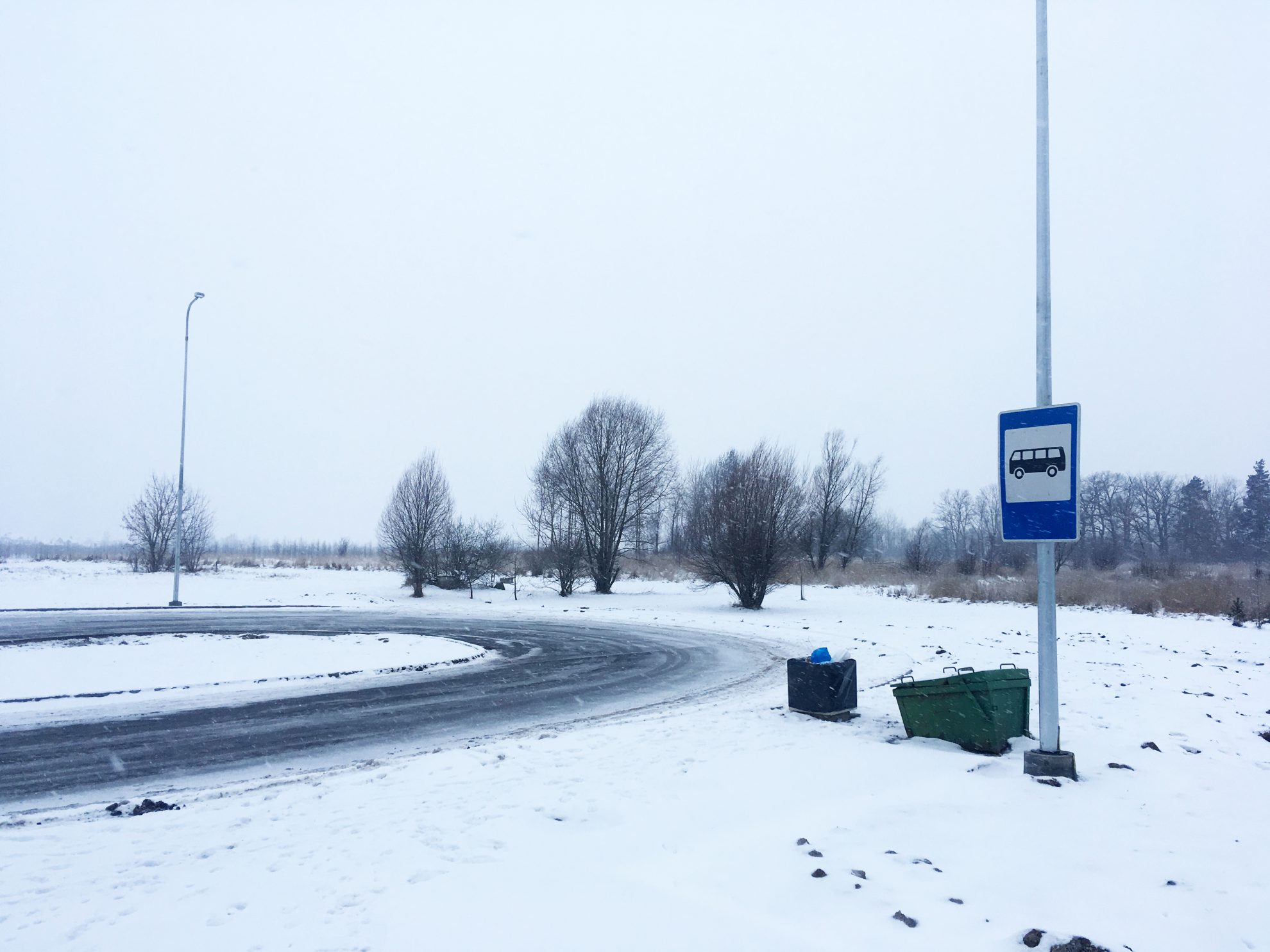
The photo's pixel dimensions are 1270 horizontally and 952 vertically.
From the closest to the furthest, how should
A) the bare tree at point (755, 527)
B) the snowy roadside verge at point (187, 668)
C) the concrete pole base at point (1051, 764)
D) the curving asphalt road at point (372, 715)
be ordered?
the concrete pole base at point (1051, 764) < the curving asphalt road at point (372, 715) < the snowy roadside verge at point (187, 668) < the bare tree at point (755, 527)

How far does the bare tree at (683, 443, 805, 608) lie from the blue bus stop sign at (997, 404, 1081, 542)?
2491 centimetres

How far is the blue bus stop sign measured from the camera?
7266 mm

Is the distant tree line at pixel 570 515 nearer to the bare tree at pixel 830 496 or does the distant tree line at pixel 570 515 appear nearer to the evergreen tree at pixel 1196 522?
the bare tree at pixel 830 496

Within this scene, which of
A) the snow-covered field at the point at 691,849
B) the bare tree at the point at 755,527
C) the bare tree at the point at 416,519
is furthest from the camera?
the bare tree at the point at 416,519

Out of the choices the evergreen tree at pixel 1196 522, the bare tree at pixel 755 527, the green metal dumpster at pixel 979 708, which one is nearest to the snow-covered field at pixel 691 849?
the green metal dumpster at pixel 979 708

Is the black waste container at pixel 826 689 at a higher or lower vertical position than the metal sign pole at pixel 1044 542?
lower

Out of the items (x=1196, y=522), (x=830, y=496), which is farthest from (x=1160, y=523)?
(x=830, y=496)

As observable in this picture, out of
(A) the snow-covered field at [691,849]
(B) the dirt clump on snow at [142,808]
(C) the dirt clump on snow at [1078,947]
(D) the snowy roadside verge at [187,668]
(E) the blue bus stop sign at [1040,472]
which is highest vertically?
(E) the blue bus stop sign at [1040,472]

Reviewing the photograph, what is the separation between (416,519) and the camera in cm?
4478

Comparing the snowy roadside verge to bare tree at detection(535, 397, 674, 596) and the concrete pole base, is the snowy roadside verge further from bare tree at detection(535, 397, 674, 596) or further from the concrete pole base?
bare tree at detection(535, 397, 674, 596)

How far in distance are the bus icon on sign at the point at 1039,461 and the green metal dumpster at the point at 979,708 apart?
217 centimetres

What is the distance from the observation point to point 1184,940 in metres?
4.20

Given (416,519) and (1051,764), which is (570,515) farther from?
(1051,764)

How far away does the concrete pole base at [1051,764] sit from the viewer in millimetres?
7160
